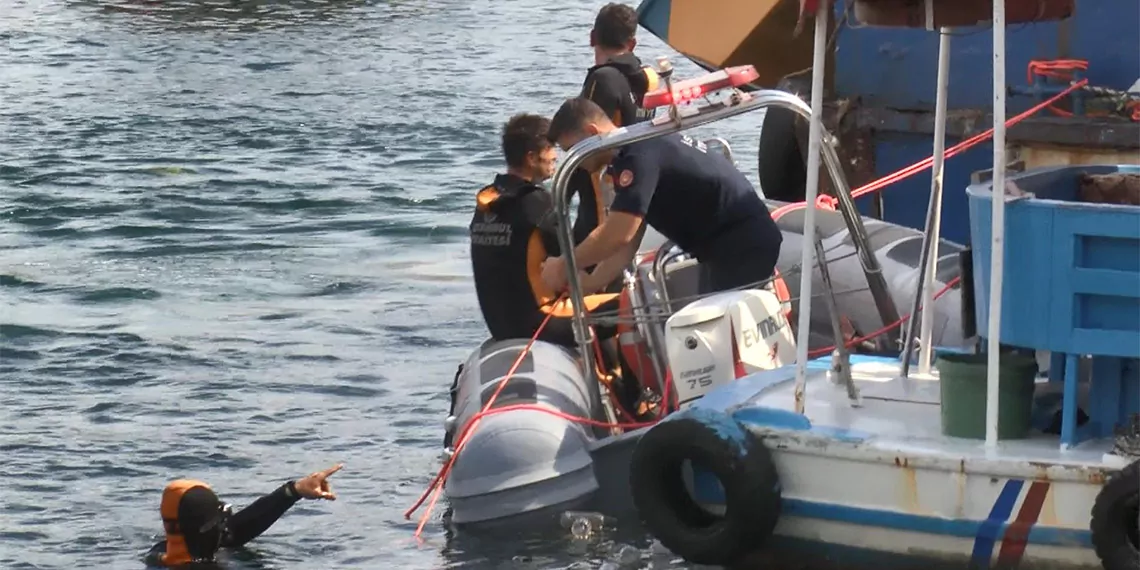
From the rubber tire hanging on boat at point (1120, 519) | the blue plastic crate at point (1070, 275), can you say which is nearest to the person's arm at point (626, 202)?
the blue plastic crate at point (1070, 275)

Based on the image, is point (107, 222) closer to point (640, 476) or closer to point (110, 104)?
point (110, 104)

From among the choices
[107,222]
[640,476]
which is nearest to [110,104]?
[107,222]

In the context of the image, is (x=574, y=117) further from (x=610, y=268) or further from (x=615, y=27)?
(x=615, y=27)

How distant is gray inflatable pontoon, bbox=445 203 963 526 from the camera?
7.25 m

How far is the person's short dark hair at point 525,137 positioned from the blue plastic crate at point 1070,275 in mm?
A: 2514

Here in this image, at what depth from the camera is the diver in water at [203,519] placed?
7484 millimetres

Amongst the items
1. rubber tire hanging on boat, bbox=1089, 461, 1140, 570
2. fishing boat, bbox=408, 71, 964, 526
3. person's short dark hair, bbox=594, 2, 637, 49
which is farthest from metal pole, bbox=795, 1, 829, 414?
person's short dark hair, bbox=594, 2, 637, 49

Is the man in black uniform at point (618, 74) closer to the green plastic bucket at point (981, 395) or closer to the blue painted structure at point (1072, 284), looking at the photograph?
the green plastic bucket at point (981, 395)

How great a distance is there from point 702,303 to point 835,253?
162cm

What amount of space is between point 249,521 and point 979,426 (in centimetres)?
290

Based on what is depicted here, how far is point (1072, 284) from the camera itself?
576 cm

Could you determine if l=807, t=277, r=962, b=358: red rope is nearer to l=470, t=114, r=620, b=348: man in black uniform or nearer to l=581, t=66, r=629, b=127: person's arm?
l=470, t=114, r=620, b=348: man in black uniform

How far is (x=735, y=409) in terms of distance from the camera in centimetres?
657

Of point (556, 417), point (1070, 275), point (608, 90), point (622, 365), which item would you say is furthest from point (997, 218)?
point (608, 90)
